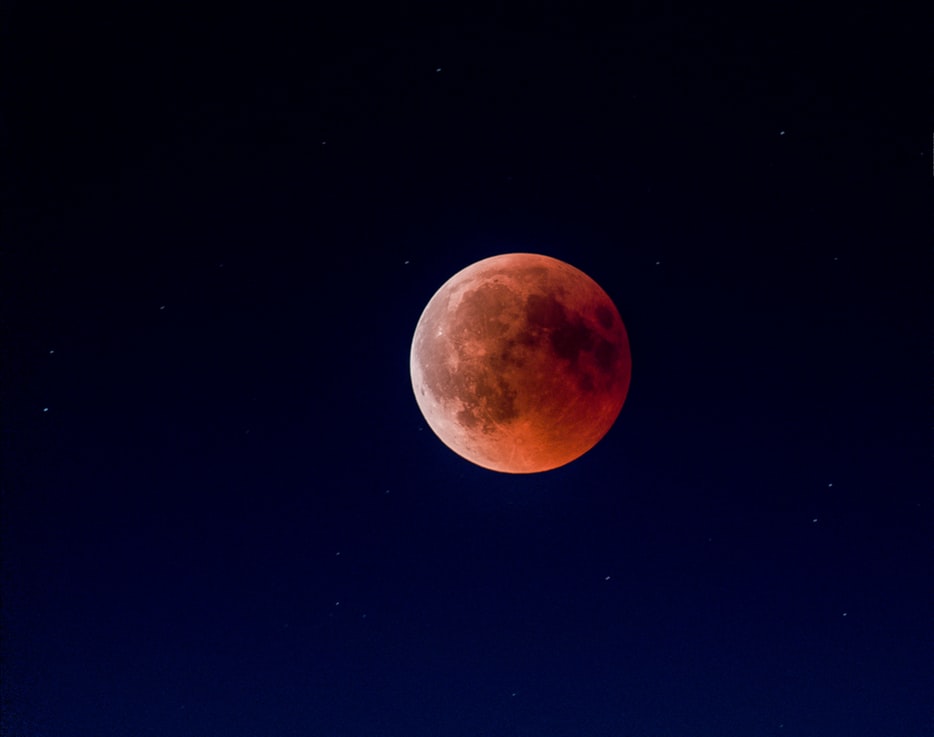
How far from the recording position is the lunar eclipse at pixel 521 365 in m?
7.02

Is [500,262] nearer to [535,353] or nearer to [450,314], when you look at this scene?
[450,314]

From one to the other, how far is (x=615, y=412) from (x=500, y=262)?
235 cm

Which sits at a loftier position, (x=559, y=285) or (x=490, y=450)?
(x=559, y=285)

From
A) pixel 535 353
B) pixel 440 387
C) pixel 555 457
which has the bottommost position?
pixel 555 457

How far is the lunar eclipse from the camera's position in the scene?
7023 millimetres

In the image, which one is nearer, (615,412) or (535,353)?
(535,353)

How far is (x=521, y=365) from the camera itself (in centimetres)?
697

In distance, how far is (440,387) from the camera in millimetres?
7465

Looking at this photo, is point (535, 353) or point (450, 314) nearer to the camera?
point (535, 353)

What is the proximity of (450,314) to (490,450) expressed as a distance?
1.67 metres

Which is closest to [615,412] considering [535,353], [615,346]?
[615,346]

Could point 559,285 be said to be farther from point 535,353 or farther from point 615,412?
point 615,412

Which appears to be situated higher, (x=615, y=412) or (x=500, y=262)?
(x=500, y=262)

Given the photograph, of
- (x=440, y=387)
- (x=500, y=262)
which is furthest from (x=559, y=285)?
(x=440, y=387)
